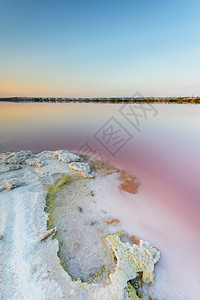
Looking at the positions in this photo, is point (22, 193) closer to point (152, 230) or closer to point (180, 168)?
point (152, 230)

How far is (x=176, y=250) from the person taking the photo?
279 centimetres

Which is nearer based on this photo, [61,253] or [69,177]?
[61,253]

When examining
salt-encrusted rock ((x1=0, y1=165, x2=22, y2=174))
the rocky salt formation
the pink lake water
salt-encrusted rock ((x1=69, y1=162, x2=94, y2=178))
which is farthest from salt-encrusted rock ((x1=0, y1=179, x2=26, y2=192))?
the pink lake water

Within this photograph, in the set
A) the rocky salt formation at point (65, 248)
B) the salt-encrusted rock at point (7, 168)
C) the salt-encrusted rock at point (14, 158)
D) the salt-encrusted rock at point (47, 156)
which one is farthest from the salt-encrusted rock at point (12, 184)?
the salt-encrusted rock at point (47, 156)

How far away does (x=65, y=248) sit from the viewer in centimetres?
266

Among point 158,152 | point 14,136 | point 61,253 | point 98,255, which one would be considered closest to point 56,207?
point 61,253

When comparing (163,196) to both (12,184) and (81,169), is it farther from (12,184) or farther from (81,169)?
(12,184)

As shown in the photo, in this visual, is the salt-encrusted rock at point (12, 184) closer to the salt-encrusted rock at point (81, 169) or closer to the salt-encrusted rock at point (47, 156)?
the salt-encrusted rock at point (81, 169)

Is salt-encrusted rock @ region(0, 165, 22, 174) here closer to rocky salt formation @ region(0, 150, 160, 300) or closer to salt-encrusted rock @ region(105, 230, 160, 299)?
rocky salt formation @ region(0, 150, 160, 300)

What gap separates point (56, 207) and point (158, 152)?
22.3 ft

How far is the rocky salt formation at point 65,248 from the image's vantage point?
81.1 inches

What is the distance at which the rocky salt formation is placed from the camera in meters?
2.06

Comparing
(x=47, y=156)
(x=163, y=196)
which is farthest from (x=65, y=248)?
(x=47, y=156)

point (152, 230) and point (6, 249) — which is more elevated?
point (6, 249)
